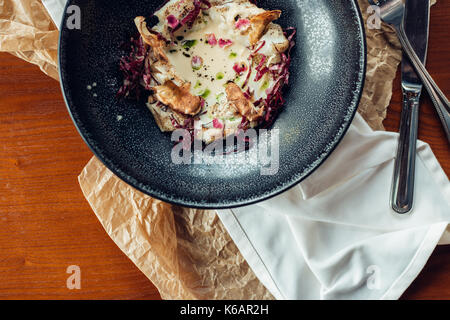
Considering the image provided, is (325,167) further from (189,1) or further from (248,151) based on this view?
(189,1)

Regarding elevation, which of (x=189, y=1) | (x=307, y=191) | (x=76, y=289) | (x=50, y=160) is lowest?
(x=76, y=289)

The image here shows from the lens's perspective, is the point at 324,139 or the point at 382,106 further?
the point at 382,106

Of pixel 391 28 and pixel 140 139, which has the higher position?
pixel 391 28

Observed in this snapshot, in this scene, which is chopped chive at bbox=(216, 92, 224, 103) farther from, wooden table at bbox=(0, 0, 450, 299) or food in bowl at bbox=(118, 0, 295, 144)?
wooden table at bbox=(0, 0, 450, 299)

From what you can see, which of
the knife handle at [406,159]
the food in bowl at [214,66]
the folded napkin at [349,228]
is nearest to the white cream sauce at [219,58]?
the food in bowl at [214,66]

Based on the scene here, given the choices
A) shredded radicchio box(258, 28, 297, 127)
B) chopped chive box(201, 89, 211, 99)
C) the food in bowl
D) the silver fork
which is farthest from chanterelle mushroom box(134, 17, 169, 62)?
the silver fork

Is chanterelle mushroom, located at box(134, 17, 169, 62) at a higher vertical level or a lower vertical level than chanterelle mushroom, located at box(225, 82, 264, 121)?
higher

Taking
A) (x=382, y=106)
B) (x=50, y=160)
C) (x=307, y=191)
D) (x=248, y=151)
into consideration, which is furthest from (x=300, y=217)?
(x=50, y=160)
